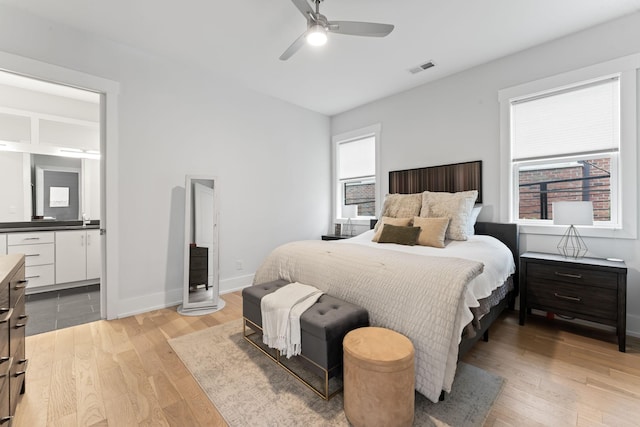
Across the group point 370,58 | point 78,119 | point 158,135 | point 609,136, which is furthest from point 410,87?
point 78,119

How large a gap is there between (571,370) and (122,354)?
3.37 meters

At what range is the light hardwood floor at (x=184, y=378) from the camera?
1.48 metres

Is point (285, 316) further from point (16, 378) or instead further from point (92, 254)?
point (92, 254)

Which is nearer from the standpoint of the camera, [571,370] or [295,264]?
[571,370]

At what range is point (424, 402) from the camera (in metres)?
1.58

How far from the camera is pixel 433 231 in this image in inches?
108

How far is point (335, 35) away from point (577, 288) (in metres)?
3.23

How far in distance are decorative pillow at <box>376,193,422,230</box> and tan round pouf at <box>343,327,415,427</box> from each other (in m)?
2.05

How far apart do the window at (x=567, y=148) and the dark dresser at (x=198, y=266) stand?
3.67 m

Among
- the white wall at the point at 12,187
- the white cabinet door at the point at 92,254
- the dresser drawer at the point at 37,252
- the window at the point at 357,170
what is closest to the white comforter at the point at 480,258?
the window at the point at 357,170

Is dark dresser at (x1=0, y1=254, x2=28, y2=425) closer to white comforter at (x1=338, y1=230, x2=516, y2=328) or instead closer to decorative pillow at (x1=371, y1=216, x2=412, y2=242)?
white comforter at (x1=338, y1=230, x2=516, y2=328)

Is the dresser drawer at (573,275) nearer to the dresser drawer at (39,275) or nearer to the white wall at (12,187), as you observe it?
the dresser drawer at (39,275)

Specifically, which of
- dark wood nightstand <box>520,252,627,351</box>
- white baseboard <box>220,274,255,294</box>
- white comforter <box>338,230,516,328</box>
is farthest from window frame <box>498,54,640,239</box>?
white baseboard <box>220,274,255,294</box>

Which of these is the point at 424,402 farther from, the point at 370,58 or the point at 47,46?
the point at 47,46
